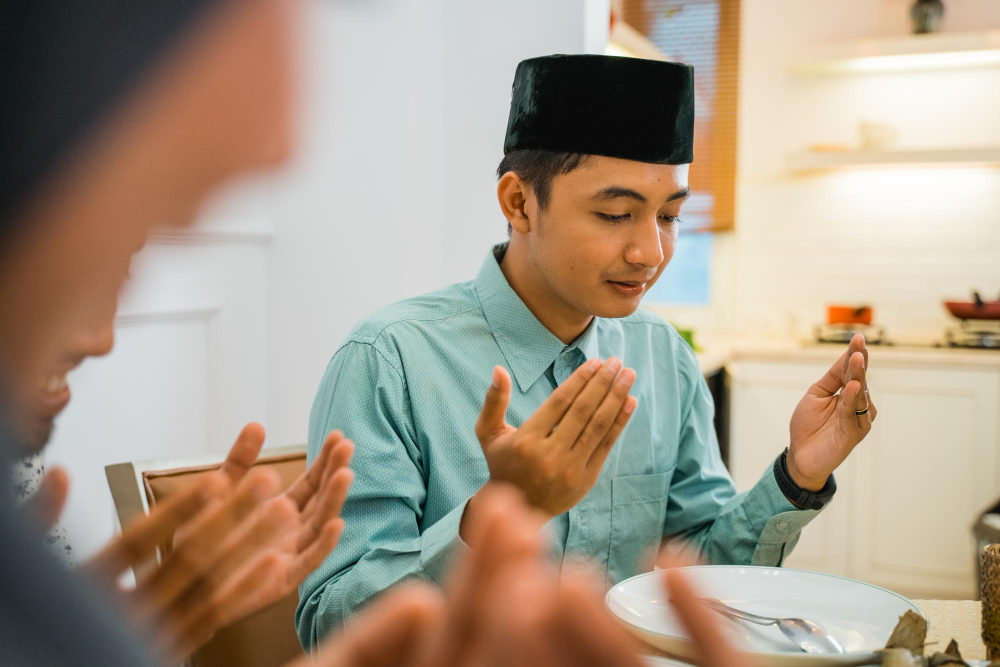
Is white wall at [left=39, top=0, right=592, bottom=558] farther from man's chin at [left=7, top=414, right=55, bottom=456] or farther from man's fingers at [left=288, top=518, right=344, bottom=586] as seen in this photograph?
man's chin at [left=7, top=414, right=55, bottom=456]

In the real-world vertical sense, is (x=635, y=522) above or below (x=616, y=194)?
below

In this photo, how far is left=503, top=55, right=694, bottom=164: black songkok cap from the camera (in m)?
1.15

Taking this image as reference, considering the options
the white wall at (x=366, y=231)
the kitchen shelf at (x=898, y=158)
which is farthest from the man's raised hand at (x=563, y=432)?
the kitchen shelf at (x=898, y=158)

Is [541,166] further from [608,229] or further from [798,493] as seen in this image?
[798,493]

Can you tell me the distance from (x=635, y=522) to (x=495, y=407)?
512 mm

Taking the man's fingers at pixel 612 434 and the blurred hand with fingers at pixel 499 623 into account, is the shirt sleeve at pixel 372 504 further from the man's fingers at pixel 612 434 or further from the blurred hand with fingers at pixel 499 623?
the blurred hand with fingers at pixel 499 623

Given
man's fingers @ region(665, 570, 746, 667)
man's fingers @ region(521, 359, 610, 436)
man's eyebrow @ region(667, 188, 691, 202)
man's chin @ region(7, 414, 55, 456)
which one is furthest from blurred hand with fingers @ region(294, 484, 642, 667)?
man's eyebrow @ region(667, 188, 691, 202)

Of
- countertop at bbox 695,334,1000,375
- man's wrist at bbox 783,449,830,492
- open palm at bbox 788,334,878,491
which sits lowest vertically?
countertop at bbox 695,334,1000,375

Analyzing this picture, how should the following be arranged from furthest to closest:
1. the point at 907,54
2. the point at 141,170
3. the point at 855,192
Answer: the point at 855,192 → the point at 907,54 → the point at 141,170

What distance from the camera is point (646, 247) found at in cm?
112

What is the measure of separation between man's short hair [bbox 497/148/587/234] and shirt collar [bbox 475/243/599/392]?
0.14 metres

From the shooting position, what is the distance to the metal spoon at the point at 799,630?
64 centimetres

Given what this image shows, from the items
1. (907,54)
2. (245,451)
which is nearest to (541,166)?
(245,451)

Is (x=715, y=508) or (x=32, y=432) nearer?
(x=32, y=432)
